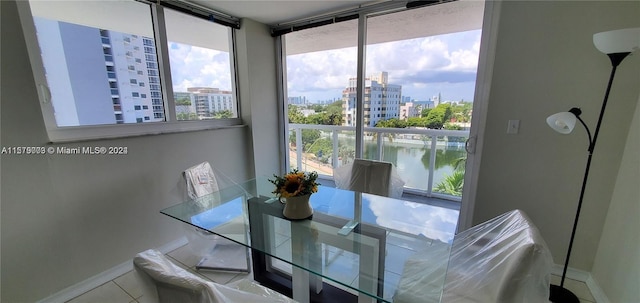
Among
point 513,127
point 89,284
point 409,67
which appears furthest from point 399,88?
point 89,284

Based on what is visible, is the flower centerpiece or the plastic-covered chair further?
the flower centerpiece

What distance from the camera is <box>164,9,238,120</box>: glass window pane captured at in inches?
91.5

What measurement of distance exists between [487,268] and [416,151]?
2.20m

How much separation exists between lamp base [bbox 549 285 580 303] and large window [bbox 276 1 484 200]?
1450 millimetres

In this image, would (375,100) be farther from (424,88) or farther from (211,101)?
(211,101)

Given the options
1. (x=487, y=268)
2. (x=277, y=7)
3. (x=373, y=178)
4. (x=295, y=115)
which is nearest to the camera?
(x=487, y=268)

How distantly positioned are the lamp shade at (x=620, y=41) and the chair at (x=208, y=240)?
2.53m

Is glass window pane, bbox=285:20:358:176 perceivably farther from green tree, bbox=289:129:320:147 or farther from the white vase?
the white vase

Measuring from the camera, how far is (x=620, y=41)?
123 cm

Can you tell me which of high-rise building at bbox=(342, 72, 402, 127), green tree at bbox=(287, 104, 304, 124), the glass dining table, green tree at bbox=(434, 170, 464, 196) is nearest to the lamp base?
the glass dining table

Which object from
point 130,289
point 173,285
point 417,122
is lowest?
point 130,289

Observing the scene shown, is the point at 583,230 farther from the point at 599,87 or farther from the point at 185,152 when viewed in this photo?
the point at 185,152

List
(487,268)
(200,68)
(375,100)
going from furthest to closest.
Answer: (375,100)
(200,68)
(487,268)

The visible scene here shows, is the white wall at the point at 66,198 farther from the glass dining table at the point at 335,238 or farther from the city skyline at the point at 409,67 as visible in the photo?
the city skyline at the point at 409,67
